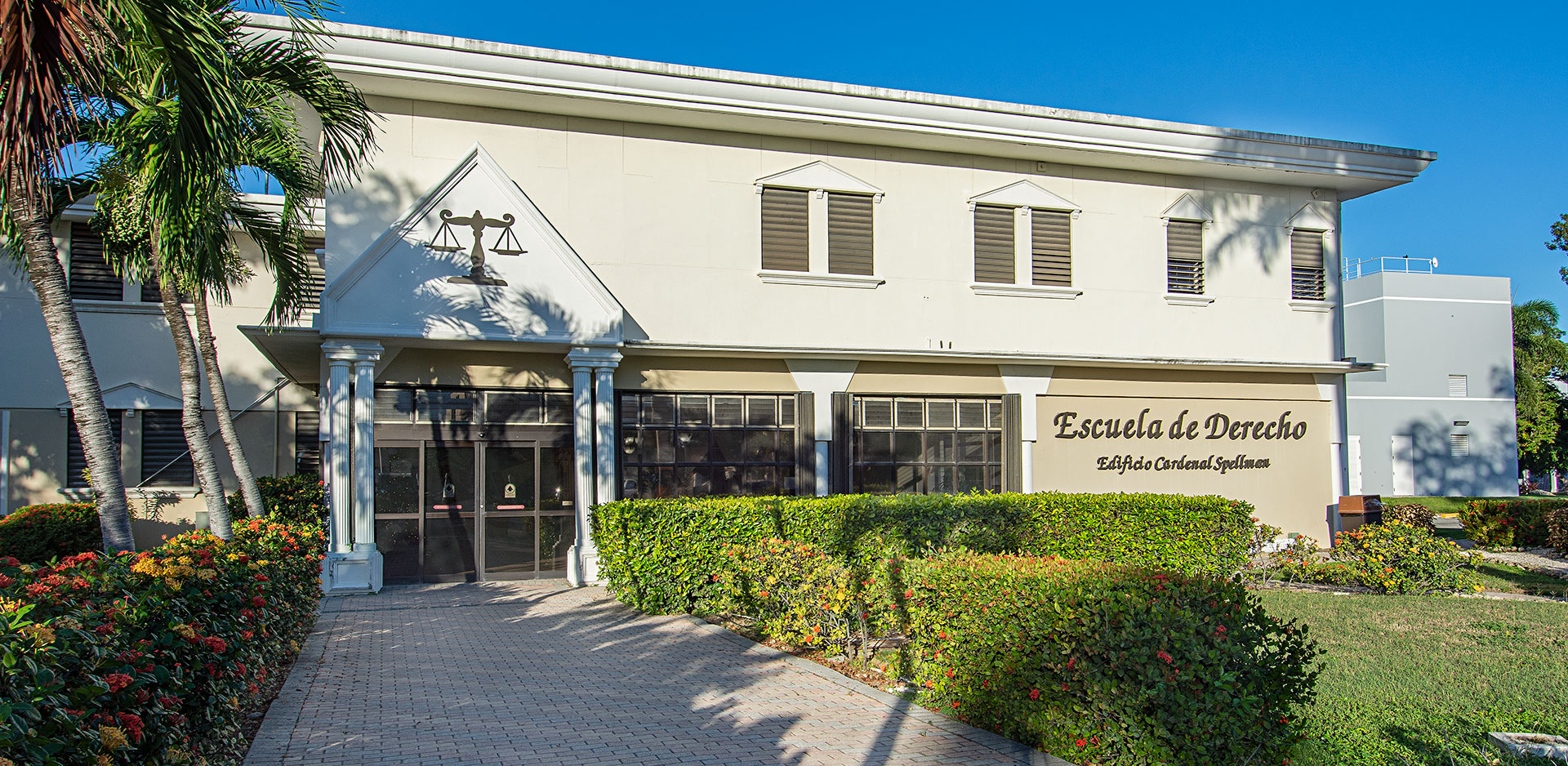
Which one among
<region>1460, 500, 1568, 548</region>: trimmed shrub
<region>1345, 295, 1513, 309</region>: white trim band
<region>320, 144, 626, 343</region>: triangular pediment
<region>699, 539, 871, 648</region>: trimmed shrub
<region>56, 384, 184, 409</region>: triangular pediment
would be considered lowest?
<region>1460, 500, 1568, 548</region>: trimmed shrub

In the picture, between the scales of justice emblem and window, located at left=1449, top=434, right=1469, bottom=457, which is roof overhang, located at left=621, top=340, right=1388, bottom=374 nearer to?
the scales of justice emblem

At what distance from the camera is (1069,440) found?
55.5 ft

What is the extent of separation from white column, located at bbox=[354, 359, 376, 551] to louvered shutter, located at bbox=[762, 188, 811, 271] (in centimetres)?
594

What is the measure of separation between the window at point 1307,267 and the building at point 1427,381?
3077 cm

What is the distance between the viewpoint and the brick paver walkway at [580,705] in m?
6.17

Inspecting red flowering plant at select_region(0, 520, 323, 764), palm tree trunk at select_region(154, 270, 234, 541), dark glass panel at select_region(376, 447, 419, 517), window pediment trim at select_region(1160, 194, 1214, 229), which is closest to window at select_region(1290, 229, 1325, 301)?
window pediment trim at select_region(1160, 194, 1214, 229)

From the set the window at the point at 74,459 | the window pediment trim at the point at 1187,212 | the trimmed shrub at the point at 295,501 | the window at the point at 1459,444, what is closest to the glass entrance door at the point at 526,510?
the trimmed shrub at the point at 295,501

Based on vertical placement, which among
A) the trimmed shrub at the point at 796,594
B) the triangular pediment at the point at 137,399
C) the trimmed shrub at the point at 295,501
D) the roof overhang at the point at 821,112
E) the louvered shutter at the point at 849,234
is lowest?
the trimmed shrub at the point at 796,594

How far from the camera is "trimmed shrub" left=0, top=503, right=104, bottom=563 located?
14.2m

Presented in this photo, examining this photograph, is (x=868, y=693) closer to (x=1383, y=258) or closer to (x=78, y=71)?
(x=78, y=71)

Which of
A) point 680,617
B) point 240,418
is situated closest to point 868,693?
point 680,617

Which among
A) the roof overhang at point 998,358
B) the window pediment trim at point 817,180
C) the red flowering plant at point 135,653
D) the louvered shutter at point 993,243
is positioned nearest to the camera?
the red flowering plant at point 135,653

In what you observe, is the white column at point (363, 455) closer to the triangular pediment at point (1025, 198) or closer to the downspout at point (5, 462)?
the downspout at point (5, 462)

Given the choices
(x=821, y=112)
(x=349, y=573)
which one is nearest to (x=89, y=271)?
(x=349, y=573)
